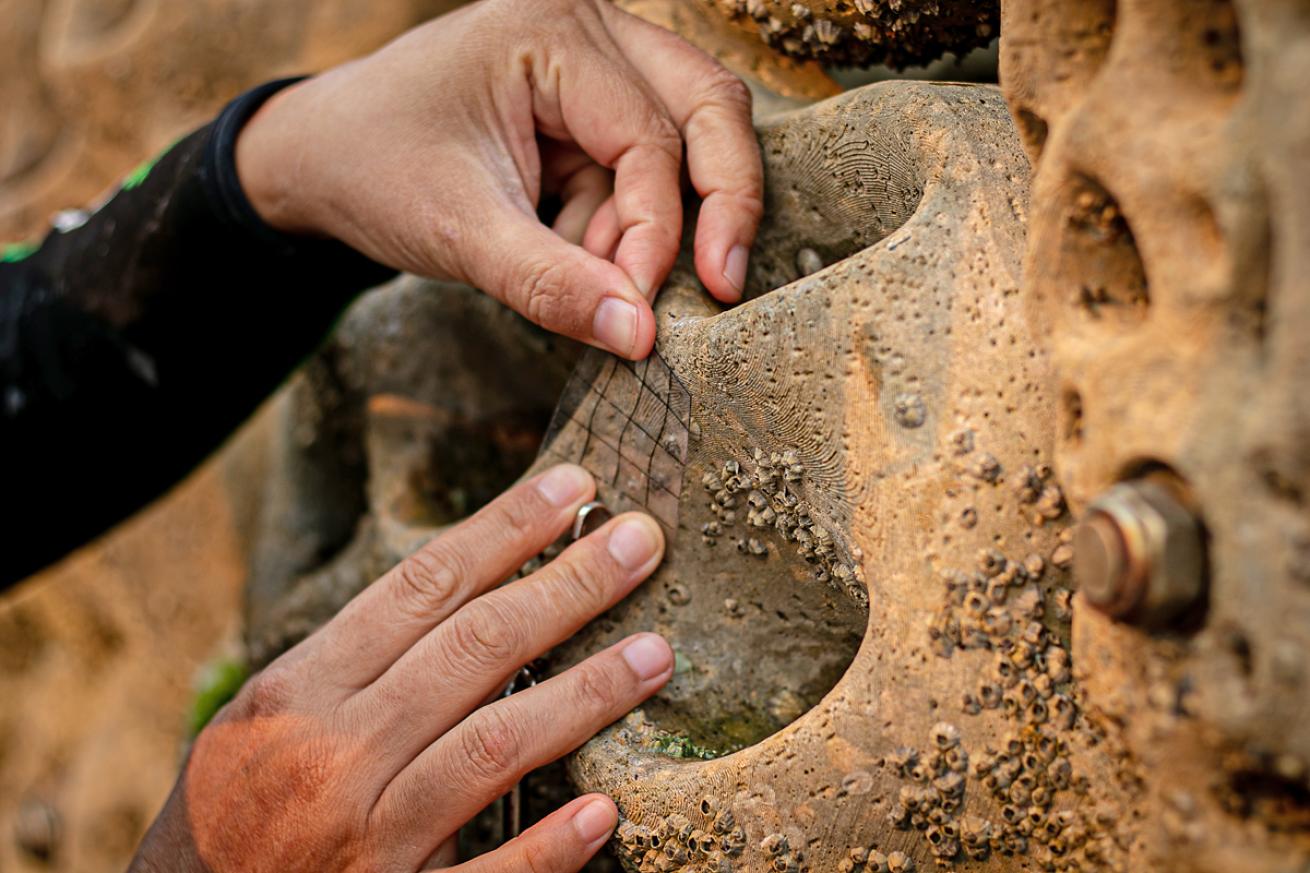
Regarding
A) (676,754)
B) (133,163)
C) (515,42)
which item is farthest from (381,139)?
(133,163)

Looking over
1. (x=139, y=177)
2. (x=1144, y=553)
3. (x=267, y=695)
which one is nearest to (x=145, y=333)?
(x=139, y=177)

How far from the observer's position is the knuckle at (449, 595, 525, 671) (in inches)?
37.7

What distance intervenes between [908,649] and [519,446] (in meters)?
0.77

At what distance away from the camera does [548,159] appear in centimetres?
115

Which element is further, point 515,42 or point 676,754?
point 515,42

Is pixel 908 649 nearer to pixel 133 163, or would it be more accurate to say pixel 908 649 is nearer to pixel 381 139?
pixel 381 139

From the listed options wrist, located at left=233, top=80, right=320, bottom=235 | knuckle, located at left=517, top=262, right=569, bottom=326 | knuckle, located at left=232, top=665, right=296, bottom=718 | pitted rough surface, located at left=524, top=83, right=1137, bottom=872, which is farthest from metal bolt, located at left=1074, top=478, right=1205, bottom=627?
wrist, located at left=233, top=80, right=320, bottom=235

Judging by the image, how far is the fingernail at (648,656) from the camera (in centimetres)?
94

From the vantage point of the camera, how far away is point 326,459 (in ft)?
5.49

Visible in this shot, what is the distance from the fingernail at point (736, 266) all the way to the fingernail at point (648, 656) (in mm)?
336

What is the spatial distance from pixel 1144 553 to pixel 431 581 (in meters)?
0.68

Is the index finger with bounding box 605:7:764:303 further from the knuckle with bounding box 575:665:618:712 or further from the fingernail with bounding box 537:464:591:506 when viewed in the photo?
the knuckle with bounding box 575:665:618:712

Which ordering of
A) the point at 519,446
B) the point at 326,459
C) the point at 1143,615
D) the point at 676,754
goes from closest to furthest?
1. the point at 1143,615
2. the point at 676,754
3. the point at 519,446
4. the point at 326,459

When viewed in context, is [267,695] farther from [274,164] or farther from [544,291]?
[274,164]
